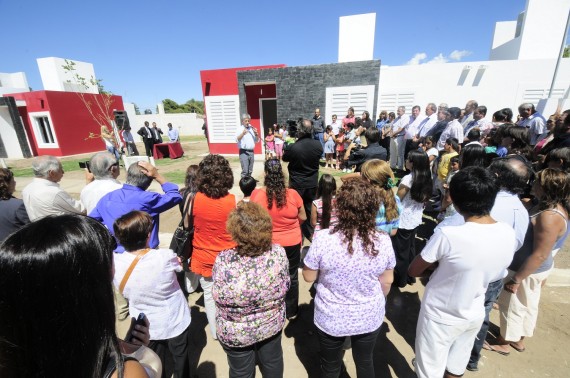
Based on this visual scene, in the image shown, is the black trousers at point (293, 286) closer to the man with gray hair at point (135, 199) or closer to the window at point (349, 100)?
the man with gray hair at point (135, 199)

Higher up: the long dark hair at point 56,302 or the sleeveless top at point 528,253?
the long dark hair at point 56,302

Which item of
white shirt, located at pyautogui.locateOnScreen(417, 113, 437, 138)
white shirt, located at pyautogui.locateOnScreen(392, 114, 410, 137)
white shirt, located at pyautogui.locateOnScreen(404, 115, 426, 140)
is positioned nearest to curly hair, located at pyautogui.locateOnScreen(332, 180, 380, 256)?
white shirt, located at pyautogui.locateOnScreen(417, 113, 437, 138)

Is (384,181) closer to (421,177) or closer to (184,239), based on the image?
(421,177)

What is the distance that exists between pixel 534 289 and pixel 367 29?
11.6m

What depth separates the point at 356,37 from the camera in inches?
436

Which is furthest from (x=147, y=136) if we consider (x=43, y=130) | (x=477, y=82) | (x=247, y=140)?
(x=477, y=82)

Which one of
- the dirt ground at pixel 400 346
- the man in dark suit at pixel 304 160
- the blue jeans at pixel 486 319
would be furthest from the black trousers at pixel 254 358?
the man in dark suit at pixel 304 160

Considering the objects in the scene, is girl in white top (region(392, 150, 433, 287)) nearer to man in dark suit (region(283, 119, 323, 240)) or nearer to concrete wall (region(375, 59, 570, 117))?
man in dark suit (region(283, 119, 323, 240))

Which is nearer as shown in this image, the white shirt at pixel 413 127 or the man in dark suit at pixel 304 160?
the man in dark suit at pixel 304 160

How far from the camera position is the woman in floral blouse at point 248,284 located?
1.56 metres

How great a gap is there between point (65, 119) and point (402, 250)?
20029 millimetres

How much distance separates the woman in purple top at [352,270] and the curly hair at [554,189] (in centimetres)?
128

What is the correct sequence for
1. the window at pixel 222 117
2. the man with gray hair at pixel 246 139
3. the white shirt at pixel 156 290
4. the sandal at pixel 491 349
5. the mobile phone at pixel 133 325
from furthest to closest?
the window at pixel 222 117 < the man with gray hair at pixel 246 139 < the sandal at pixel 491 349 < the white shirt at pixel 156 290 < the mobile phone at pixel 133 325

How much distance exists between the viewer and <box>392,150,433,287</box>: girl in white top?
119 inches
